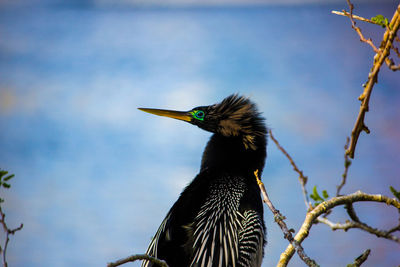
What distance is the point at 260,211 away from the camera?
2133 mm

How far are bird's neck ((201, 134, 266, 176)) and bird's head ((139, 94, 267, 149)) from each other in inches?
1.2

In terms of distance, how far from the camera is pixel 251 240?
76.7 inches

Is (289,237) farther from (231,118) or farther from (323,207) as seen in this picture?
(231,118)

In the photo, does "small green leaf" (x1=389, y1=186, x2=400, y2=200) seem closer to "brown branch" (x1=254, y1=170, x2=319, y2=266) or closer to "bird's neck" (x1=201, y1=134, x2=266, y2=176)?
"brown branch" (x1=254, y1=170, x2=319, y2=266)

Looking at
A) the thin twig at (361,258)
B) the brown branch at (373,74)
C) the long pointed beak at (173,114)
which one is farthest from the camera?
the long pointed beak at (173,114)

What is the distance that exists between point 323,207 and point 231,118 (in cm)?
100

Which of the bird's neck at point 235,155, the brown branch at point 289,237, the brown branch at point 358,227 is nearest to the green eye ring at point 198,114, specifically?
the bird's neck at point 235,155

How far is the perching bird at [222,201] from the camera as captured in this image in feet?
6.23

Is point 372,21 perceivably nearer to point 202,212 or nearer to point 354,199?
point 354,199

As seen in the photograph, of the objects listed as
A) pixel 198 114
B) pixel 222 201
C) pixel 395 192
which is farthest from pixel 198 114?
pixel 395 192

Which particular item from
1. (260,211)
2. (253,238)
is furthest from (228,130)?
(253,238)

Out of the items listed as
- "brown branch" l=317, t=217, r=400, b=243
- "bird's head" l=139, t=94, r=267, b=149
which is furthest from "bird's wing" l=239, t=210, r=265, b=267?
"bird's head" l=139, t=94, r=267, b=149

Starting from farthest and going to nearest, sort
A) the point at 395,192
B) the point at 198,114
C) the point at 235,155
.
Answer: the point at 198,114 < the point at 235,155 < the point at 395,192

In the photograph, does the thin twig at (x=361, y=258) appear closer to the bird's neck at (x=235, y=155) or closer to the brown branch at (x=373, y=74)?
the brown branch at (x=373, y=74)
